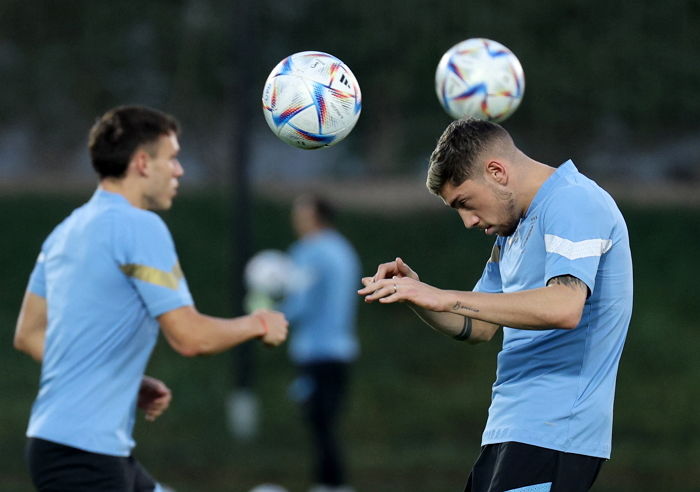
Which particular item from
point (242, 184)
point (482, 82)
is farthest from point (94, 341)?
point (242, 184)

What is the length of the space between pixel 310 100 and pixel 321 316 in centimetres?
527

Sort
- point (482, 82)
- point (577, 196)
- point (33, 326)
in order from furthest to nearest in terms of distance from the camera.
Answer: point (482, 82) → point (33, 326) → point (577, 196)

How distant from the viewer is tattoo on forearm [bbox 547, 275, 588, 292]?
386cm

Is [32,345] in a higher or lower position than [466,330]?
lower

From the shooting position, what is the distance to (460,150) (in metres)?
4.11

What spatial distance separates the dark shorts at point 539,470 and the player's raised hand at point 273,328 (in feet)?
3.64

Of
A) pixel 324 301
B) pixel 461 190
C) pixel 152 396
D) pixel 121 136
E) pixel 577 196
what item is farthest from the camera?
pixel 324 301

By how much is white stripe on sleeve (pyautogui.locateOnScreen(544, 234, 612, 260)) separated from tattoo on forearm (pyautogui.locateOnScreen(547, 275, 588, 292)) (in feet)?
0.23

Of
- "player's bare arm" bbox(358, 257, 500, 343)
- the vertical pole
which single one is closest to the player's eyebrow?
"player's bare arm" bbox(358, 257, 500, 343)

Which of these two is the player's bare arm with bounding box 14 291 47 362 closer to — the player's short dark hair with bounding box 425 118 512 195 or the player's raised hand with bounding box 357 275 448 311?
the player's raised hand with bounding box 357 275 448 311

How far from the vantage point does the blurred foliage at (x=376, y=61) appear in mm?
15211

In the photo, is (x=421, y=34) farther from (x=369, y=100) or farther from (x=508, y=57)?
(x=508, y=57)

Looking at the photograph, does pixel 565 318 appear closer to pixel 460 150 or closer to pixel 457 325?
pixel 460 150

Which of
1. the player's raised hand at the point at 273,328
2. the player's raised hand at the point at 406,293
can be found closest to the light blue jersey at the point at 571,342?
the player's raised hand at the point at 406,293
